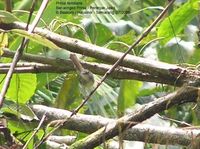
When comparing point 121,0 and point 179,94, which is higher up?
point 121,0

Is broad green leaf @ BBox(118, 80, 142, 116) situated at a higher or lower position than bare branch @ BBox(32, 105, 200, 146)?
higher

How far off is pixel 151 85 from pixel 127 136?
0.38 m

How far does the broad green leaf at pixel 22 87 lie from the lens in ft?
3.35

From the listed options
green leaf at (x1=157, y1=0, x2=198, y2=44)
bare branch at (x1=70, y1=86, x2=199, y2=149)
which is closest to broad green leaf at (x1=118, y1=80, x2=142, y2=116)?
green leaf at (x1=157, y1=0, x2=198, y2=44)

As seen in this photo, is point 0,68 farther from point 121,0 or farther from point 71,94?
point 121,0

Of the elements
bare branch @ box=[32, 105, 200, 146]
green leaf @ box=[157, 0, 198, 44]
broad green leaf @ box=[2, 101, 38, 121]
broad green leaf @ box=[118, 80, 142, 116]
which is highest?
green leaf @ box=[157, 0, 198, 44]

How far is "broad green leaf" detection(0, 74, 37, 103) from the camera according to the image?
3.35ft

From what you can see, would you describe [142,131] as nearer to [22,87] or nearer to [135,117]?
[135,117]

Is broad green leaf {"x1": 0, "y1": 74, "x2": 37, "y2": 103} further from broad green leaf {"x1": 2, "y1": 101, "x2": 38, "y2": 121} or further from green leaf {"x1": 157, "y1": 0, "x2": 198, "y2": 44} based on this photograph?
green leaf {"x1": 157, "y1": 0, "x2": 198, "y2": 44}

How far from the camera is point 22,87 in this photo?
1047mm

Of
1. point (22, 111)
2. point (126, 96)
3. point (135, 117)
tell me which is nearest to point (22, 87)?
point (22, 111)

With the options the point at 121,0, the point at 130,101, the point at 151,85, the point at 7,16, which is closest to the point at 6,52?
the point at 7,16

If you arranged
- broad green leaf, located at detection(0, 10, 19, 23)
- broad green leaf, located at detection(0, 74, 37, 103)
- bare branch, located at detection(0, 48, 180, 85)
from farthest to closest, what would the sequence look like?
broad green leaf, located at detection(0, 74, 37, 103), bare branch, located at detection(0, 48, 180, 85), broad green leaf, located at detection(0, 10, 19, 23)

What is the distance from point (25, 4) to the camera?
149 centimetres
